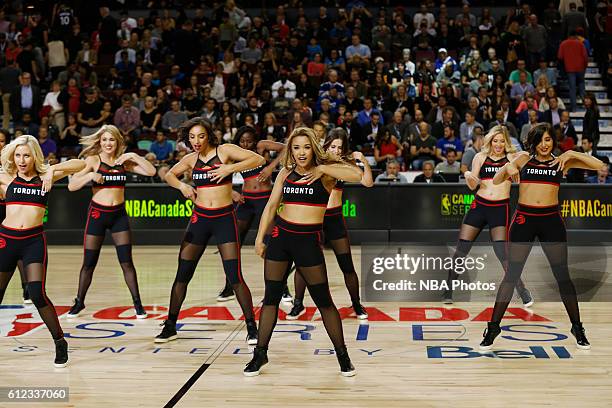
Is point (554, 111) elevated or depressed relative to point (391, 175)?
elevated

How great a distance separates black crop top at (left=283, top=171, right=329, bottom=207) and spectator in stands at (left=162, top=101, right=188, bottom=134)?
12.5 m

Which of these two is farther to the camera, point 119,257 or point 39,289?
point 119,257

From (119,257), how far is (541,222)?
14.1 ft

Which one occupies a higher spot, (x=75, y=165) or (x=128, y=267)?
(x=75, y=165)

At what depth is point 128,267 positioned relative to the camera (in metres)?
10.0

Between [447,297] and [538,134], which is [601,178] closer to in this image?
[447,297]

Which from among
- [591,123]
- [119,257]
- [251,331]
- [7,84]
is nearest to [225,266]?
[251,331]

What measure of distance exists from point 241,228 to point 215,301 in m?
0.95

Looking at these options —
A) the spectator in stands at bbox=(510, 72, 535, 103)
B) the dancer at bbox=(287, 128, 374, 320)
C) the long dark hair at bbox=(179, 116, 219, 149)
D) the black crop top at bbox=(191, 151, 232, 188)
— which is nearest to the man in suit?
the spectator in stands at bbox=(510, 72, 535, 103)

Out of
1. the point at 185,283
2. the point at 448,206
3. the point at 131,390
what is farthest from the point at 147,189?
the point at 131,390

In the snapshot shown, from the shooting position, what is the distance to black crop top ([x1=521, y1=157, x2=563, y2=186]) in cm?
852

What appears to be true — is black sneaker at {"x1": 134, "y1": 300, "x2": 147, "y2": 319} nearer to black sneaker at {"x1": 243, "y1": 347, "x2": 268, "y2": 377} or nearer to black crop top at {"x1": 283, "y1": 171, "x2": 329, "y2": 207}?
black sneaker at {"x1": 243, "y1": 347, "x2": 268, "y2": 377}

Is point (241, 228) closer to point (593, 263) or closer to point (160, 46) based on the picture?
point (593, 263)

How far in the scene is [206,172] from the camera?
8.81 metres
